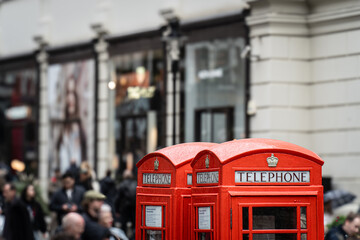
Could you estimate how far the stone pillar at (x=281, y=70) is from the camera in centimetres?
1891

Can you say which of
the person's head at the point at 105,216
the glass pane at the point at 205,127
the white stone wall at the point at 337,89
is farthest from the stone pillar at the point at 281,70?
the person's head at the point at 105,216

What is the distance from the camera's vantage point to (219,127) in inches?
815

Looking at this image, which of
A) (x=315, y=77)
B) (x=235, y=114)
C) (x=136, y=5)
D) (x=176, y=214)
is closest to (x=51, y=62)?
(x=136, y=5)

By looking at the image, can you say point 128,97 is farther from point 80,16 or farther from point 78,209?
point 78,209

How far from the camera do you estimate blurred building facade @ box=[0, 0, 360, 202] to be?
1858 cm

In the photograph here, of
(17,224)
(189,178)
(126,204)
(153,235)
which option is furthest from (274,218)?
(126,204)

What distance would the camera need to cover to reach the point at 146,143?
915 inches

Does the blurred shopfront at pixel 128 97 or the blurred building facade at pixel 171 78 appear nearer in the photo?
the blurred building facade at pixel 171 78

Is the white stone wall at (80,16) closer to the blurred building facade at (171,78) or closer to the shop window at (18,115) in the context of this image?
the blurred building facade at (171,78)

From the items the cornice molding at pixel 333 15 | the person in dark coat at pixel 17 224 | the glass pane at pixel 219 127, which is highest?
the cornice molding at pixel 333 15

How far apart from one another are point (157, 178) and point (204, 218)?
4.20 feet

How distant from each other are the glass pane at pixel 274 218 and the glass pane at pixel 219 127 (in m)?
11.9

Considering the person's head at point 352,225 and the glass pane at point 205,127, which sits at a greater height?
the glass pane at point 205,127

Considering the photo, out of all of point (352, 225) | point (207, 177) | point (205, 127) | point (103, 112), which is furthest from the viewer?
point (103, 112)
